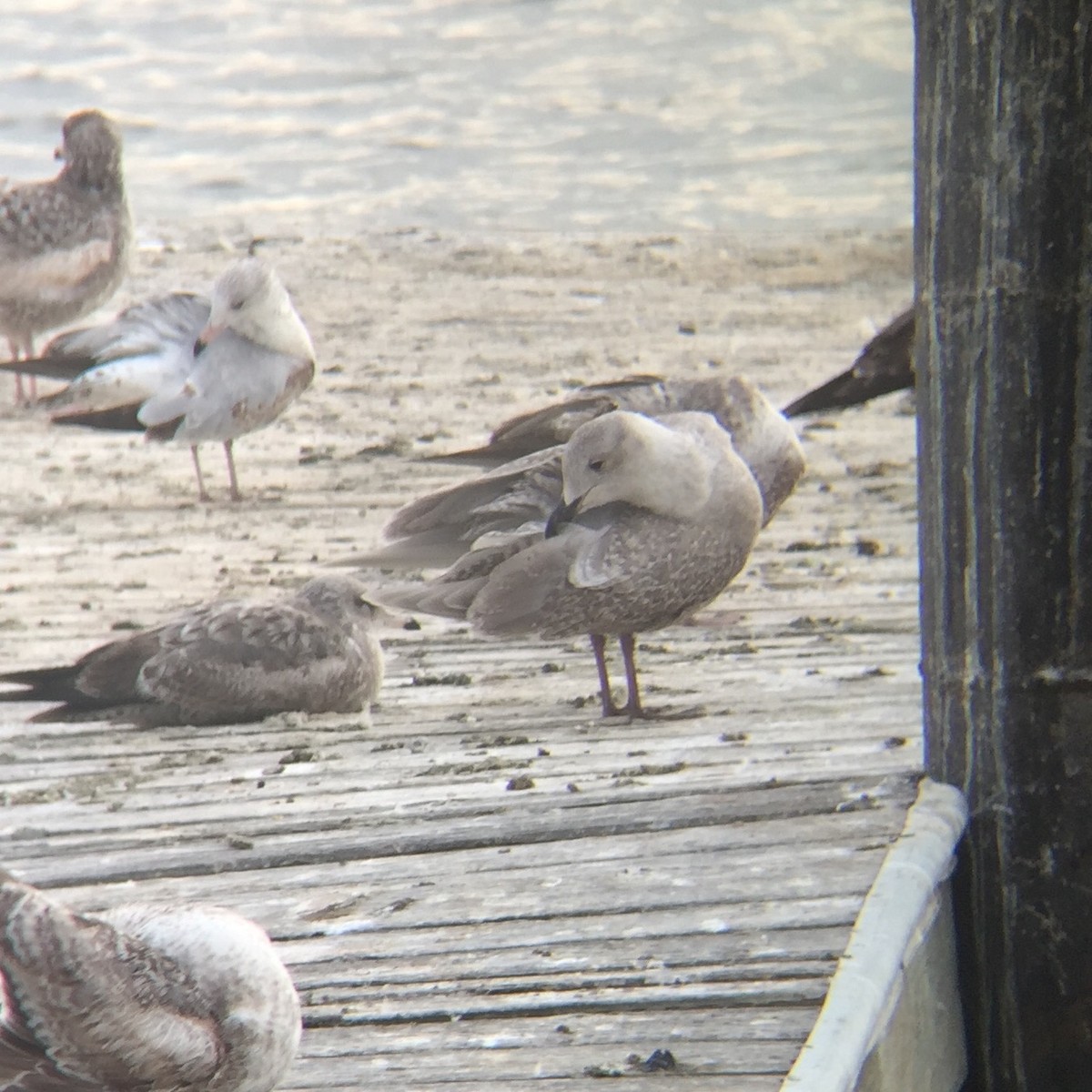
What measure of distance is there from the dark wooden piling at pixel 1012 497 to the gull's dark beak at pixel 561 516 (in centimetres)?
147

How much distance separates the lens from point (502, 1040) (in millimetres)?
3135

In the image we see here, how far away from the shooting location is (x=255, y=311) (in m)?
8.46

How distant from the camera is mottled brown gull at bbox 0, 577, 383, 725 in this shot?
5.03 m

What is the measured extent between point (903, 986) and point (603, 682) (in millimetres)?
1846

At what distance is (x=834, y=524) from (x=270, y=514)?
79.2 inches

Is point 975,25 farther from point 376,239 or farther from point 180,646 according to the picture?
point 376,239

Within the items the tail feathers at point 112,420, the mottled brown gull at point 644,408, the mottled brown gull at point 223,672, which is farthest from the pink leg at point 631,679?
the tail feathers at point 112,420

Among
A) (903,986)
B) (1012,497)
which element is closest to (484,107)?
(1012,497)

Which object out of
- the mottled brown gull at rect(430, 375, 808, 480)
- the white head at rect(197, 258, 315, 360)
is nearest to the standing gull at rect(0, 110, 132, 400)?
the white head at rect(197, 258, 315, 360)

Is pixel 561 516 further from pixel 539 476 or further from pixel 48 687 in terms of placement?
pixel 48 687

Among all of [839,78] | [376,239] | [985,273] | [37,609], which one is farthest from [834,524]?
[839,78]

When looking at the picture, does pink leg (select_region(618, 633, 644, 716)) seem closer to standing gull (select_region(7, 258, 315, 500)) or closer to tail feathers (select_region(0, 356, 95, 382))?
standing gull (select_region(7, 258, 315, 500))

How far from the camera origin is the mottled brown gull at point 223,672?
5.03m

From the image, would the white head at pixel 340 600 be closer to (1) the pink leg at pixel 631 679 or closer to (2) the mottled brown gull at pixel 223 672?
(2) the mottled brown gull at pixel 223 672
